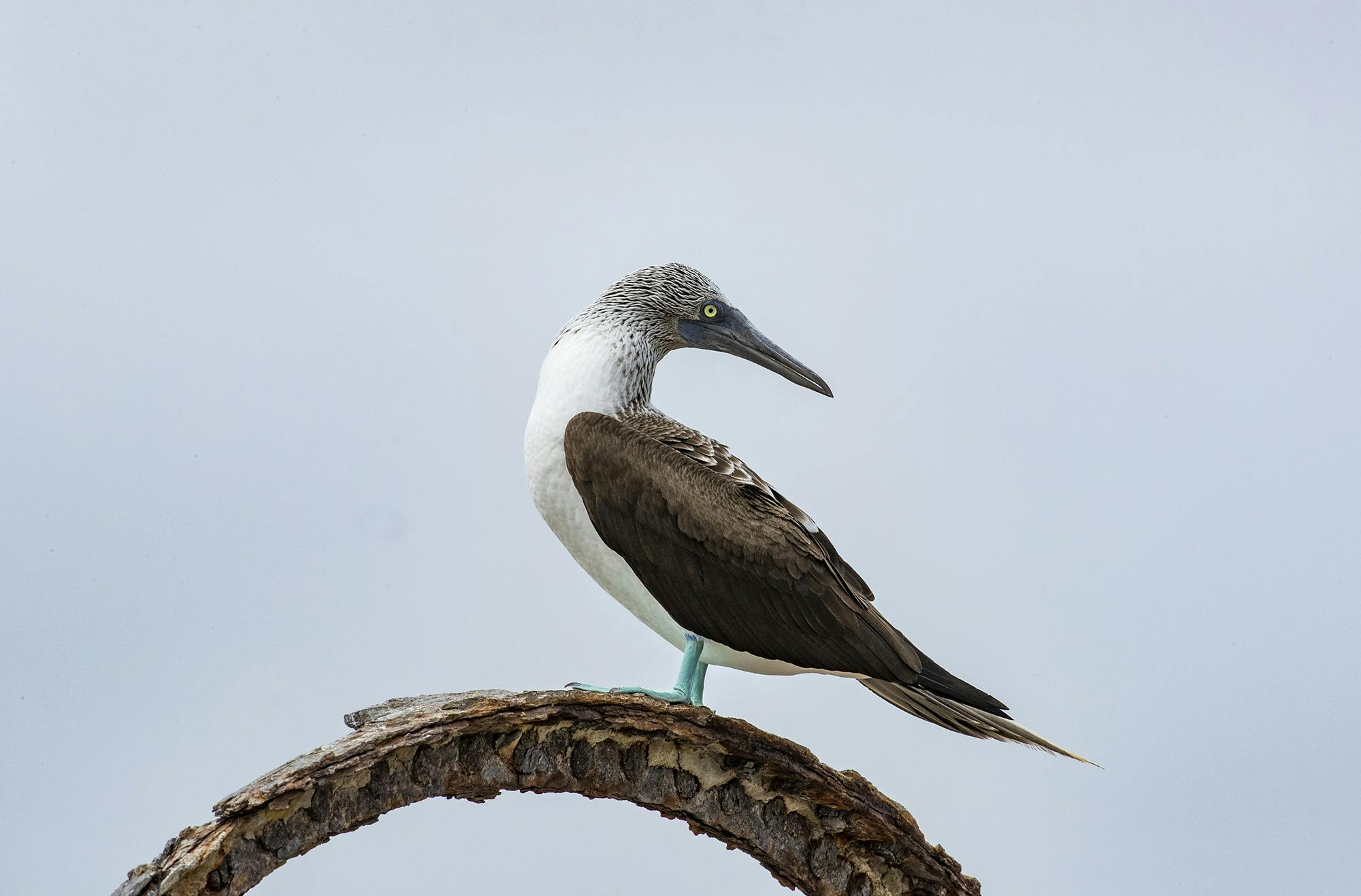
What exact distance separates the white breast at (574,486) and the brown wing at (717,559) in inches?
3.2

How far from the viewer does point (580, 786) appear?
4906mm

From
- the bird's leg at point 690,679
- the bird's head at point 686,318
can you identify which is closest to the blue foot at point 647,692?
the bird's leg at point 690,679

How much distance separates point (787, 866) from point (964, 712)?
35.3 inches

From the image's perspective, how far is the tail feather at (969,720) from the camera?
5352 millimetres

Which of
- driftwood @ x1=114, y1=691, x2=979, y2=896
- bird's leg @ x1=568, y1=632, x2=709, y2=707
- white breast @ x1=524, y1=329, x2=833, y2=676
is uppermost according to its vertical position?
white breast @ x1=524, y1=329, x2=833, y2=676

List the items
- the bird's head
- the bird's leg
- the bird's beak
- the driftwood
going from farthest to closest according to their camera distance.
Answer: the bird's beak
the bird's head
the bird's leg
the driftwood

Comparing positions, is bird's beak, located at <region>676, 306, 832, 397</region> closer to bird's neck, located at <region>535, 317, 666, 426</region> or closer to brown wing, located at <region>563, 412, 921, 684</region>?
bird's neck, located at <region>535, 317, 666, 426</region>

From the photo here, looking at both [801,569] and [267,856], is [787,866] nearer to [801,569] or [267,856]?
[801,569]

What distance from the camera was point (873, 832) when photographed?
5.04 metres

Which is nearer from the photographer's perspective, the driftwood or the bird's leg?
the driftwood

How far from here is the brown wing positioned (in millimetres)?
5168

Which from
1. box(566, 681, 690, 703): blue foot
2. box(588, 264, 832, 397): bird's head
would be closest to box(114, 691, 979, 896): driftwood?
box(566, 681, 690, 703): blue foot

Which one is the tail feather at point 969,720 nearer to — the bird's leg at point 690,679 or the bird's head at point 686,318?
the bird's leg at point 690,679

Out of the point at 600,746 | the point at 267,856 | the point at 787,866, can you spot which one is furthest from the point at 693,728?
the point at 267,856
